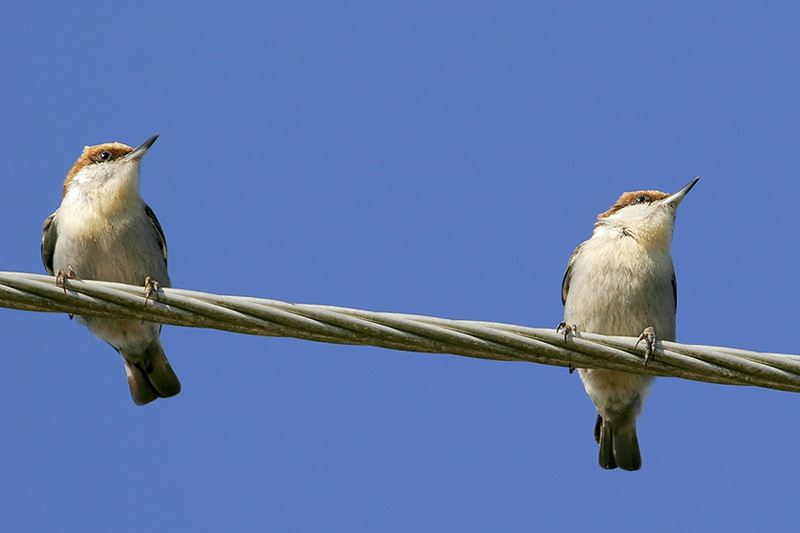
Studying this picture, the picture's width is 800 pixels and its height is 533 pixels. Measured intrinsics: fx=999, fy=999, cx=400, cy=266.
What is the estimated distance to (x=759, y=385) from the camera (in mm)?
4879

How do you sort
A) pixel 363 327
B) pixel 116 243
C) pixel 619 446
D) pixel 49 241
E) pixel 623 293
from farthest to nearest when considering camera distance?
pixel 619 446 < pixel 49 241 < pixel 116 243 < pixel 623 293 < pixel 363 327

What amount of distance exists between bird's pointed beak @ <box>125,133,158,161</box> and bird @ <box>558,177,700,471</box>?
383 cm

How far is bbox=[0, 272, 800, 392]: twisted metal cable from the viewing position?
464 cm

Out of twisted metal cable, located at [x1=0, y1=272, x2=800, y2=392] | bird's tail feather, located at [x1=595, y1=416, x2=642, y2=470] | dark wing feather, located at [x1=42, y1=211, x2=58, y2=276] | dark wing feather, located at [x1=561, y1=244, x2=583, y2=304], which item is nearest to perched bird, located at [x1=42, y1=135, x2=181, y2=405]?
dark wing feather, located at [x1=42, y1=211, x2=58, y2=276]

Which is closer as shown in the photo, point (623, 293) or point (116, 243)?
point (623, 293)

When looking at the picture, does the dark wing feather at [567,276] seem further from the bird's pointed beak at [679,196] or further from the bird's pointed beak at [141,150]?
the bird's pointed beak at [141,150]

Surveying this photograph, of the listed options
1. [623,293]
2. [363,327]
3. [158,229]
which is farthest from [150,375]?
[363,327]

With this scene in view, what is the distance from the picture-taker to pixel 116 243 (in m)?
8.08

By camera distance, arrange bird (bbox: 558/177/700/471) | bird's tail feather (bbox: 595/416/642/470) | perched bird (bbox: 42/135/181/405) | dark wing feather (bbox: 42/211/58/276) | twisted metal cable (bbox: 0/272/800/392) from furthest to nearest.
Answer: bird's tail feather (bbox: 595/416/642/470), dark wing feather (bbox: 42/211/58/276), perched bird (bbox: 42/135/181/405), bird (bbox: 558/177/700/471), twisted metal cable (bbox: 0/272/800/392)

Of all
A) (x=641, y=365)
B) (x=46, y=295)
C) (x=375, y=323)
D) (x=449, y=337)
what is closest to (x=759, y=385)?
(x=641, y=365)

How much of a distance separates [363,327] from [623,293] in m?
3.74

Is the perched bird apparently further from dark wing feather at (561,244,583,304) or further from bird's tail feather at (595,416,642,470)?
bird's tail feather at (595,416,642,470)

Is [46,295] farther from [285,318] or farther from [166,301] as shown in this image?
[285,318]

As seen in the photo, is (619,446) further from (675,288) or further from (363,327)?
(363,327)
